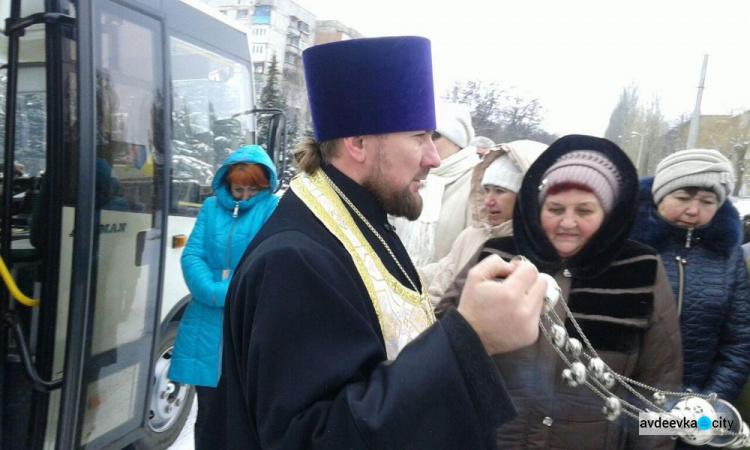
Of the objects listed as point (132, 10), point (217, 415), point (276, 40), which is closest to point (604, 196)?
point (217, 415)

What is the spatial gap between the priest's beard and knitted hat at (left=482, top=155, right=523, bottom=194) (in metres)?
1.00

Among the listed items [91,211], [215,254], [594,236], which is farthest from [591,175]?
[215,254]

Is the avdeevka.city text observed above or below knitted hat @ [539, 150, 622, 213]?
below

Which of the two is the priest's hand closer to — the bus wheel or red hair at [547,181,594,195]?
red hair at [547,181,594,195]

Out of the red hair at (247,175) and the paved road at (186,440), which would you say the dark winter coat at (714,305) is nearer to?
the red hair at (247,175)

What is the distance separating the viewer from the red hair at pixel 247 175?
329 centimetres

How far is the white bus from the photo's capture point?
244 centimetres

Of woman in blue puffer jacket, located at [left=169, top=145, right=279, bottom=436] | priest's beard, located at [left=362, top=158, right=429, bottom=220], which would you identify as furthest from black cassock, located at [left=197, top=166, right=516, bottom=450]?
woman in blue puffer jacket, located at [left=169, top=145, right=279, bottom=436]

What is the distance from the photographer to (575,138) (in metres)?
1.75

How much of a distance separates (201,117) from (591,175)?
9.67 ft

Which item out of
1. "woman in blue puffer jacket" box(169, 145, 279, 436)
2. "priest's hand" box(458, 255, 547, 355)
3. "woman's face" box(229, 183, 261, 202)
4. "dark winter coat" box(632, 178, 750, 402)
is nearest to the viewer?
"priest's hand" box(458, 255, 547, 355)

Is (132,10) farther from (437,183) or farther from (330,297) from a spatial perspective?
(330,297)

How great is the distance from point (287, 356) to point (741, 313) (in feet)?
6.44

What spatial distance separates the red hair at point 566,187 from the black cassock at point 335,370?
0.85 meters
